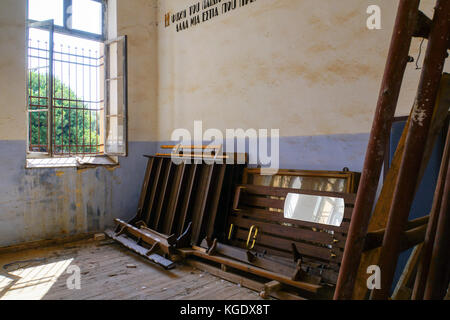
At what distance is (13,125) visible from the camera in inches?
166

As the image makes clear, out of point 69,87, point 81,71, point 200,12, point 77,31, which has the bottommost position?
point 69,87

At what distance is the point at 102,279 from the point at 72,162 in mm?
2208

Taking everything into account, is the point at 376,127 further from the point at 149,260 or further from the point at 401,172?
the point at 149,260

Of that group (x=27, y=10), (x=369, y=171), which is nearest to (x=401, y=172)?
Answer: (x=369, y=171)

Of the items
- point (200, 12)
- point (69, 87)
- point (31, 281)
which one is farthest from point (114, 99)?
point (31, 281)

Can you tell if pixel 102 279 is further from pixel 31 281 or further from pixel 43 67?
pixel 43 67

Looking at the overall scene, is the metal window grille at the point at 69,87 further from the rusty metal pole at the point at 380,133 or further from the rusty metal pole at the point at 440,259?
the rusty metal pole at the point at 440,259

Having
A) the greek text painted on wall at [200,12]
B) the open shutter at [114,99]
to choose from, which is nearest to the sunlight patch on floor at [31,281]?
the open shutter at [114,99]

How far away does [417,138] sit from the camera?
3.74ft

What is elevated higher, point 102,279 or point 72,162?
point 72,162

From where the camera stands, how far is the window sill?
451 centimetres

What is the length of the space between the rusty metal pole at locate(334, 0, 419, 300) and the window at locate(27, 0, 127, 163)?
418cm
